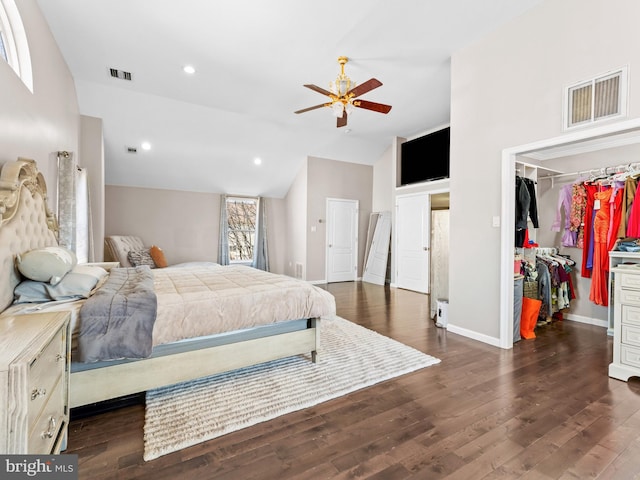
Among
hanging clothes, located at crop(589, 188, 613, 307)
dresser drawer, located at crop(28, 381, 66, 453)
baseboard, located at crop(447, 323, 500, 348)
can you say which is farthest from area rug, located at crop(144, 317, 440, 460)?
hanging clothes, located at crop(589, 188, 613, 307)

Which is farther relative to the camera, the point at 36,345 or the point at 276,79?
the point at 276,79

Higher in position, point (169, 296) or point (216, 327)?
point (169, 296)

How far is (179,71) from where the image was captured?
381cm

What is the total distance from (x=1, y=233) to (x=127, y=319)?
0.80 meters

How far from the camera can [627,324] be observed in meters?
2.38

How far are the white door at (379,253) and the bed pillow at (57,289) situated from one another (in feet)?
17.9

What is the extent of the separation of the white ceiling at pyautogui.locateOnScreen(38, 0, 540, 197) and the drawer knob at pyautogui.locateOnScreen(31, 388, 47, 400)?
3.05 m

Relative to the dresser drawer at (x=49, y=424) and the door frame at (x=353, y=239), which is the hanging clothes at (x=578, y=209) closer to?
the door frame at (x=353, y=239)

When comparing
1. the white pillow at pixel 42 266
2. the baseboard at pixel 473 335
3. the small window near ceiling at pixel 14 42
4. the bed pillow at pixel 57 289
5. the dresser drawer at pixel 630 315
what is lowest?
the baseboard at pixel 473 335

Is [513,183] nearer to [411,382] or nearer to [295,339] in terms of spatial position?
[411,382]

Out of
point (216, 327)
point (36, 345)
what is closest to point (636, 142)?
point (216, 327)

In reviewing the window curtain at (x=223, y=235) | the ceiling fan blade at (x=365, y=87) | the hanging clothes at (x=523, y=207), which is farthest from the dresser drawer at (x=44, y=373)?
the window curtain at (x=223, y=235)

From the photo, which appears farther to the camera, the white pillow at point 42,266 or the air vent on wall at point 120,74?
the air vent on wall at point 120,74

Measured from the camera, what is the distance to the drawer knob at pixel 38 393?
1.04 meters
